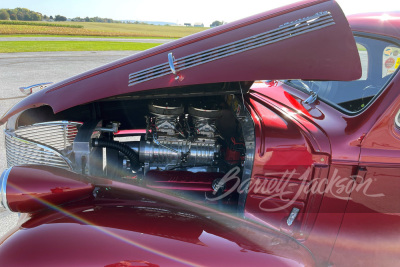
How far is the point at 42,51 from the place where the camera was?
51.7 ft

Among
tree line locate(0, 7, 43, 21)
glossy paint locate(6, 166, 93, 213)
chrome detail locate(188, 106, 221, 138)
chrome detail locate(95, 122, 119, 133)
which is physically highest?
tree line locate(0, 7, 43, 21)

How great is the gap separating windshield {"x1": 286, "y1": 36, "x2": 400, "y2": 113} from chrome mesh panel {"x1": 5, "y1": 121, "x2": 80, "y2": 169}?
1.78m

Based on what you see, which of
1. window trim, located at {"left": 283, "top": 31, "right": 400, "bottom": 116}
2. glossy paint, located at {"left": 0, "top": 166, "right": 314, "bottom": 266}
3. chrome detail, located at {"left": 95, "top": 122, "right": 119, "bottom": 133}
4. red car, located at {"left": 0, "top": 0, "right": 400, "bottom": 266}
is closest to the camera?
glossy paint, located at {"left": 0, "top": 166, "right": 314, "bottom": 266}

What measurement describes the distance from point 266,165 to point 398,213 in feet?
2.66

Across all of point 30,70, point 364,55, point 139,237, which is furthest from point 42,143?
point 30,70

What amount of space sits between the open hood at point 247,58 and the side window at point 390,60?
0.66 m

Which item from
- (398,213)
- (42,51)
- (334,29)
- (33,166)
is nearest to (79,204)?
(33,166)

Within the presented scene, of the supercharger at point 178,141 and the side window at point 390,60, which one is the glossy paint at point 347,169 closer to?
the side window at point 390,60

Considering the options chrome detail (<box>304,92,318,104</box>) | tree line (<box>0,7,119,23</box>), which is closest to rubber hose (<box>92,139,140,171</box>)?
chrome detail (<box>304,92,318,104</box>)

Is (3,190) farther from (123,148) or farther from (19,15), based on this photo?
(19,15)

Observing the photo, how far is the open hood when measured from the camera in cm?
160

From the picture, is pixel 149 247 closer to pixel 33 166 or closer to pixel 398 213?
pixel 33 166

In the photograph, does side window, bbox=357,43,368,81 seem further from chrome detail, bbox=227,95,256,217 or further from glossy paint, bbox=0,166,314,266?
glossy paint, bbox=0,166,314,266

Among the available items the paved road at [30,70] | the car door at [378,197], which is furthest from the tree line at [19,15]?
the car door at [378,197]
